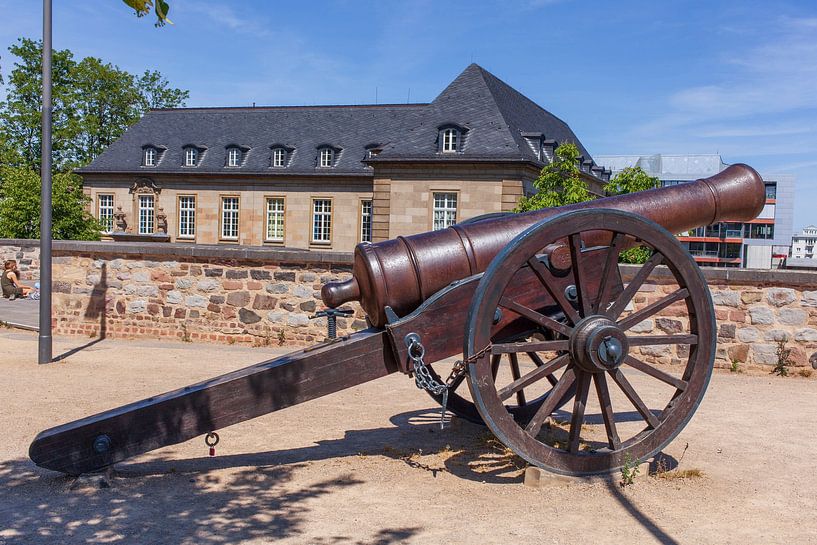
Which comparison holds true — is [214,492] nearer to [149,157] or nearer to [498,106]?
[498,106]

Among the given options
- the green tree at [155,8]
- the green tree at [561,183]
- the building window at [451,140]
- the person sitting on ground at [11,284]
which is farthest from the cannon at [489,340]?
the building window at [451,140]

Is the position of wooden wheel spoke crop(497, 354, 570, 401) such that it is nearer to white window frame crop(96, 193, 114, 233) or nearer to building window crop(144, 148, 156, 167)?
building window crop(144, 148, 156, 167)

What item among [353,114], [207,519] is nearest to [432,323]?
[207,519]

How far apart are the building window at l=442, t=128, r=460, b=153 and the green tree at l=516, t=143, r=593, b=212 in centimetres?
593

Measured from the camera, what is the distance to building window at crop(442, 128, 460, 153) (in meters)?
26.6

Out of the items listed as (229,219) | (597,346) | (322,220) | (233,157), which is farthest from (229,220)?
(597,346)

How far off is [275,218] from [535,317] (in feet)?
104

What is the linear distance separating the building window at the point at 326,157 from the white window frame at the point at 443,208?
8722 millimetres

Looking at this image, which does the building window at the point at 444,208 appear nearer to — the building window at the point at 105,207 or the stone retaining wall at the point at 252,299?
the stone retaining wall at the point at 252,299

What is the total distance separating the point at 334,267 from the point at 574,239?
6.06 metres

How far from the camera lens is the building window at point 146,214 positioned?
120ft

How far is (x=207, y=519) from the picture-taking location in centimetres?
385

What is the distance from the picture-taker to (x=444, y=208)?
26.5 meters

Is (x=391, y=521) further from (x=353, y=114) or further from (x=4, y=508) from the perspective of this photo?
(x=353, y=114)
